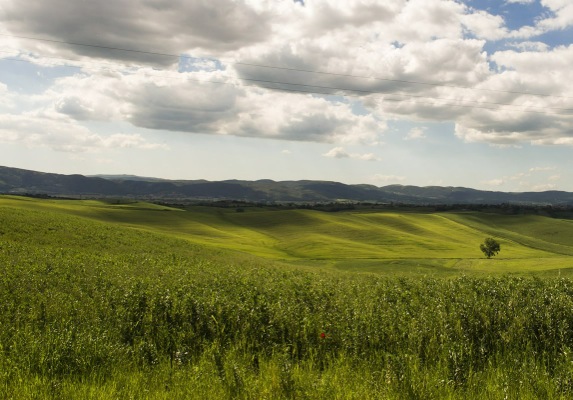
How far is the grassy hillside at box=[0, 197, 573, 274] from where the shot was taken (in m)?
75.2

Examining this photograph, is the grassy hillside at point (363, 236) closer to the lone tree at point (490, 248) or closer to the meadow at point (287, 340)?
the lone tree at point (490, 248)

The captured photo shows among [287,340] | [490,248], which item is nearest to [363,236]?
[490,248]

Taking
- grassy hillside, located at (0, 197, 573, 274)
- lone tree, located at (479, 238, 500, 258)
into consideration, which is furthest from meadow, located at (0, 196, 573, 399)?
lone tree, located at (479, 238, 500, 258)

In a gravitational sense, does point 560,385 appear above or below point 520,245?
above

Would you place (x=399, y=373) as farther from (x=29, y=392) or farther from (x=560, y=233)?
(x=560, y=233)

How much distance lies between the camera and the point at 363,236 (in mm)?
124875

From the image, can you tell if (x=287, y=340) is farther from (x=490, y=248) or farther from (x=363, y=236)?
(x=363, y=236)

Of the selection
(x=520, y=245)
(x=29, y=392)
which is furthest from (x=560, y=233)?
(x=29, y=392)

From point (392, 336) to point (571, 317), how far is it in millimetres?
5093

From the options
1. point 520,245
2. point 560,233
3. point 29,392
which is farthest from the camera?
point 560,233

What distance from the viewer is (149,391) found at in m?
8.20

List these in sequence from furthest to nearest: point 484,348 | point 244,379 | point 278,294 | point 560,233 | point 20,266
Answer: point 560,233 < point 20,266 < point 278,294 < point 484,348 < point 244,379

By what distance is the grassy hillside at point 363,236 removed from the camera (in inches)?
2963

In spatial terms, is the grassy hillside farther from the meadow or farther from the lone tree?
the meadow
